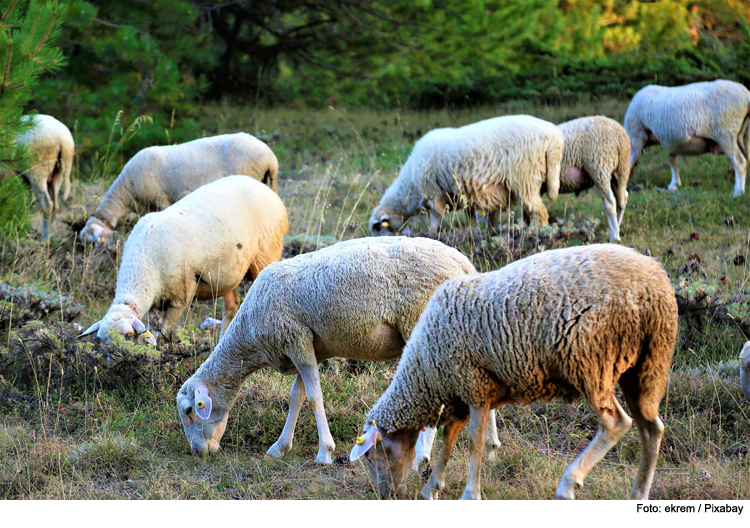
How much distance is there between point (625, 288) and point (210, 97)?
15.4 meters

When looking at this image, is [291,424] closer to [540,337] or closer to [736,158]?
[540,337]

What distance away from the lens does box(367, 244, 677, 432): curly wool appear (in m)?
3.42

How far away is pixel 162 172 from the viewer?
346 inches

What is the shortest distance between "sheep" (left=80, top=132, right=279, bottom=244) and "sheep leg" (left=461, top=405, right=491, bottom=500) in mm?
5742

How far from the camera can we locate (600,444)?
3.52 meters

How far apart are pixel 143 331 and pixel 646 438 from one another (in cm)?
359

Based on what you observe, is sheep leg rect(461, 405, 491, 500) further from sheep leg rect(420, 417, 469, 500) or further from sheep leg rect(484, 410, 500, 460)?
sheep leg rect(484, 410, 500, 460)

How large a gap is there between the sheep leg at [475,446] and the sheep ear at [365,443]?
1.54ft

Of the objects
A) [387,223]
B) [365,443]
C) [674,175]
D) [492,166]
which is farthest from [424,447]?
[674,175]

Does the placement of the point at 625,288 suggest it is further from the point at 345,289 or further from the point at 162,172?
the point at 162,172

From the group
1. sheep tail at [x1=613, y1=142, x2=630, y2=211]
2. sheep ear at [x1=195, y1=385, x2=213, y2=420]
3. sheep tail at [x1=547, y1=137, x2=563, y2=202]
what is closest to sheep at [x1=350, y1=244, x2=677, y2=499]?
sheep ear at [x1=195, y1=385, x2=213, y2=420]

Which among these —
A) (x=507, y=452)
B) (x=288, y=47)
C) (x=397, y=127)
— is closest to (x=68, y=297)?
(x=507, y=452)

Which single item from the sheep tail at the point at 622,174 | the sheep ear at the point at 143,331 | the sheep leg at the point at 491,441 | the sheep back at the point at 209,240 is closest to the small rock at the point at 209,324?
the sheep back at the point at 209,240

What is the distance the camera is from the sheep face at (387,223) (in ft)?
28.3
